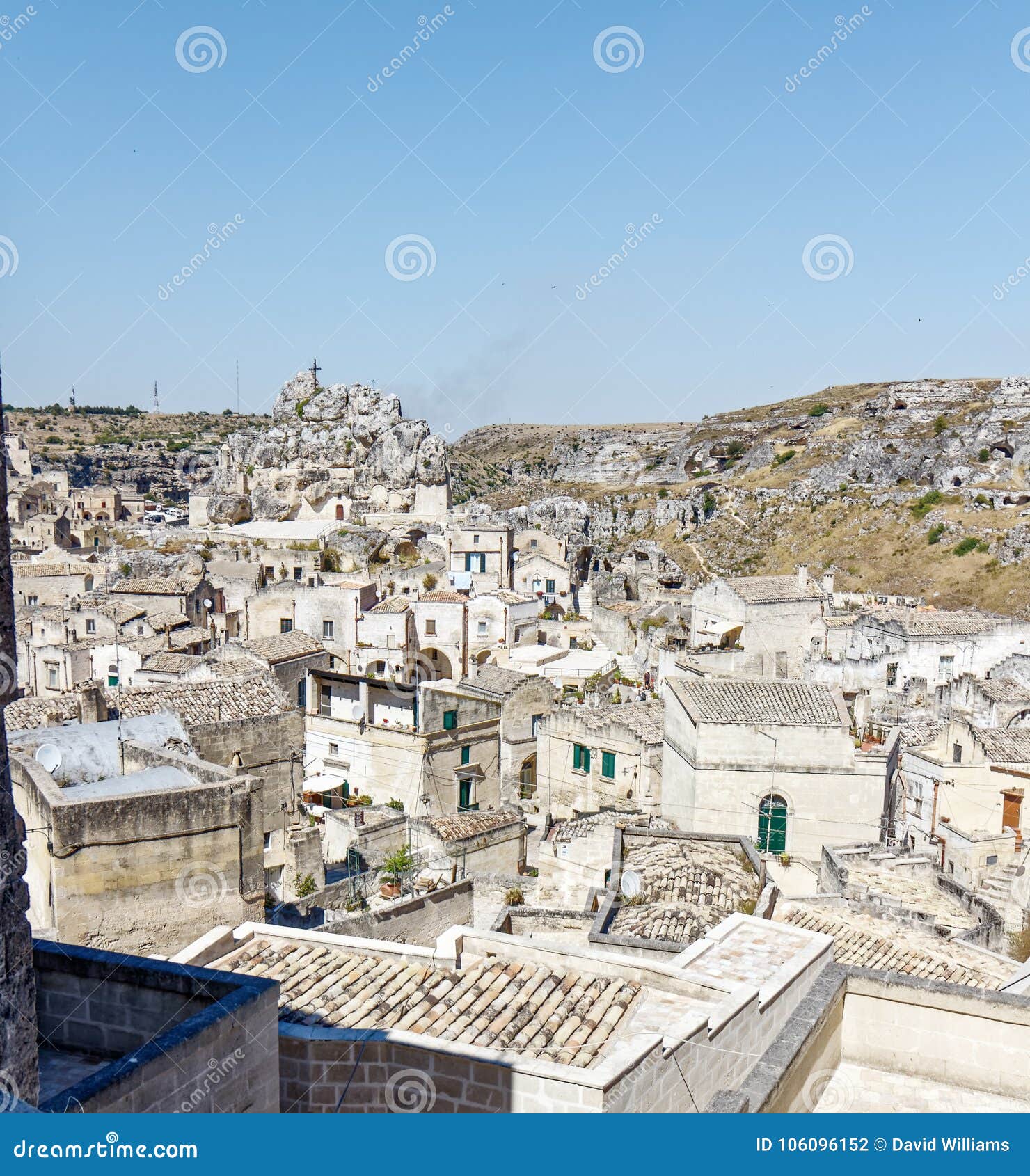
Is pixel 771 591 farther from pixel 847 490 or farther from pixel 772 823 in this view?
pixel 847 490

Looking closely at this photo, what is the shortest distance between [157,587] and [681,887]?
31.8m

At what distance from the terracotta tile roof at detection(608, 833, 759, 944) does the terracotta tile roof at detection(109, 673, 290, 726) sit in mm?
6283

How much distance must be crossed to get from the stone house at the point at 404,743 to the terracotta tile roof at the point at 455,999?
15.7m

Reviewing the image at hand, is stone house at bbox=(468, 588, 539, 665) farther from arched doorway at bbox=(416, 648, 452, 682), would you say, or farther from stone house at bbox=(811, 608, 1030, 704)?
stone house at bbox=(811, 608, 1030, 704)

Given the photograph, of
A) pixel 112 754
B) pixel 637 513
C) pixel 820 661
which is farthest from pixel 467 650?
pixel 637 513

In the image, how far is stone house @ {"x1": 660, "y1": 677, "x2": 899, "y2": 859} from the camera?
58.7ft

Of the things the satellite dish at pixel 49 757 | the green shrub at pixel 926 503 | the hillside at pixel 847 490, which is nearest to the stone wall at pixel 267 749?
the satellite dish at pixel 49 757

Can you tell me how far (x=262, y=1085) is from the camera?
15.4ft

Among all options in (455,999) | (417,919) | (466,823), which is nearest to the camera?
(455,999)

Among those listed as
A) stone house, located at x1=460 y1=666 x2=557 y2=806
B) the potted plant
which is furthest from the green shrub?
the potted plant

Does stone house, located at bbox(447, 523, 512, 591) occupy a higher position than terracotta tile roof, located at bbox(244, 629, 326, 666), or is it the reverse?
stone house, located at bbox(447, 523, 512, 591)

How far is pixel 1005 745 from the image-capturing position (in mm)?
21719

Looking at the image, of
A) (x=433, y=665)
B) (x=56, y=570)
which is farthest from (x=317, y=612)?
(x=56, y=570)

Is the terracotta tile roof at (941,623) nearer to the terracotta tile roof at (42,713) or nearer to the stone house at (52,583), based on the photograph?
the terracotta tile roof at (42,713)
